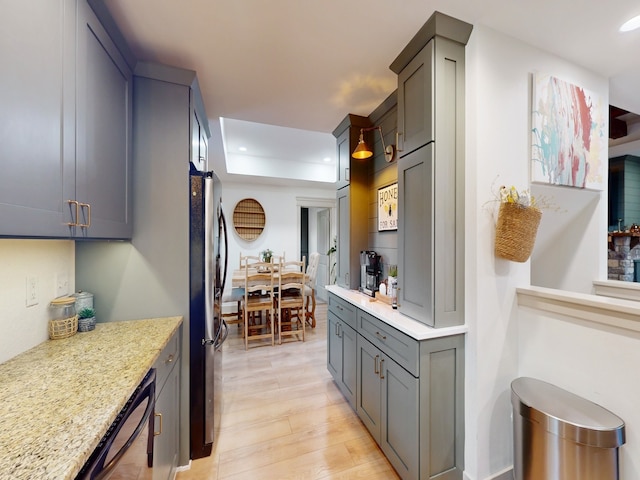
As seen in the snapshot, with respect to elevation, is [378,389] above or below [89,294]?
below

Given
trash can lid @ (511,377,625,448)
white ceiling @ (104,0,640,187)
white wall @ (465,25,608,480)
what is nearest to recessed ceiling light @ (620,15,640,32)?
white ceiling @ (104,0,640,187)

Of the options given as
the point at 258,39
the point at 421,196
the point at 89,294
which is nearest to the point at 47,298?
the point at 89,294

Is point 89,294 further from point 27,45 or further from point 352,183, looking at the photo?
point 352,183

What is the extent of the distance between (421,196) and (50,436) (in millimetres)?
1728

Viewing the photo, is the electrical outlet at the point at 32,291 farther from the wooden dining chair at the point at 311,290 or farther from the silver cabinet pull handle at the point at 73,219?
the wooden dining chair at the point at 311,290

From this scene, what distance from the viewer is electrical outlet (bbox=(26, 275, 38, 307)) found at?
1.14 metres

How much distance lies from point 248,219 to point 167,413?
155 inches

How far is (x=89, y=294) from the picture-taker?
1434 mm

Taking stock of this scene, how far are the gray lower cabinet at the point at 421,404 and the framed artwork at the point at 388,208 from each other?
873mm

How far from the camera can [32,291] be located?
3.79ft

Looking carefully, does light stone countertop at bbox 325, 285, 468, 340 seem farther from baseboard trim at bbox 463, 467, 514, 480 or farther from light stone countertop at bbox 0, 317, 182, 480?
light stone countertop at bbox 0, 317, 182, 480

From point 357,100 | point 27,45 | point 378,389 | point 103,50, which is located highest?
point 357,100

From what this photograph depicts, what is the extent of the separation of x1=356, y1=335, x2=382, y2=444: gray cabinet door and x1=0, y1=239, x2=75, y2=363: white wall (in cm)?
181

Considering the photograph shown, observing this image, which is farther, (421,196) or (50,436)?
(421,196)
